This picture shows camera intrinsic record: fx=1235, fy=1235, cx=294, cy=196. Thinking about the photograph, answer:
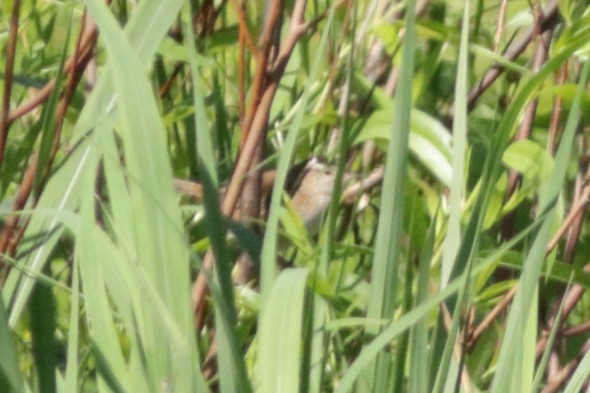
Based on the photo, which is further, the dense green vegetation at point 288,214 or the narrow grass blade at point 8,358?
the dense green vegetation at point 288,214

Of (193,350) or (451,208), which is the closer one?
(193,350)

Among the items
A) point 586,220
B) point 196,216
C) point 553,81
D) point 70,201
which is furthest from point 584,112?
point 70,201

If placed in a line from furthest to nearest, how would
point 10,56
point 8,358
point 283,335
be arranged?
point 10,56, point 283,335, point 8,358

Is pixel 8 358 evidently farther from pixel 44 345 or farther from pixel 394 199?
pixel 394 199

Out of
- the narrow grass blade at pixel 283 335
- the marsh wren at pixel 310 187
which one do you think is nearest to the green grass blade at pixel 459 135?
the narrow grass blade at pixel 283 335

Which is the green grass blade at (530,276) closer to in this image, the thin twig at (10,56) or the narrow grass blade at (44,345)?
the narrow grass blade at (44,345)

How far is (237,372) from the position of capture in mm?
922

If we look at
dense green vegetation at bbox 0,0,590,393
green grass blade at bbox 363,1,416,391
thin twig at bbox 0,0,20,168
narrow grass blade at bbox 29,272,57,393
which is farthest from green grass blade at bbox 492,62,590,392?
thin twig at bbox 0,0,20,168

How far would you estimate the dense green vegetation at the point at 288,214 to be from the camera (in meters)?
0.96

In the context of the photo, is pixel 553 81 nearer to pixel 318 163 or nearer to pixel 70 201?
pixel 318 163

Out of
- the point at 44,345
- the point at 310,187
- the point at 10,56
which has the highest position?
the point at 10,56

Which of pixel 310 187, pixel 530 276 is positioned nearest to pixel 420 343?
pixel 530 276

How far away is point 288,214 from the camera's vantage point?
1284 mm

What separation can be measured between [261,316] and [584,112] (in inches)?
20.6
